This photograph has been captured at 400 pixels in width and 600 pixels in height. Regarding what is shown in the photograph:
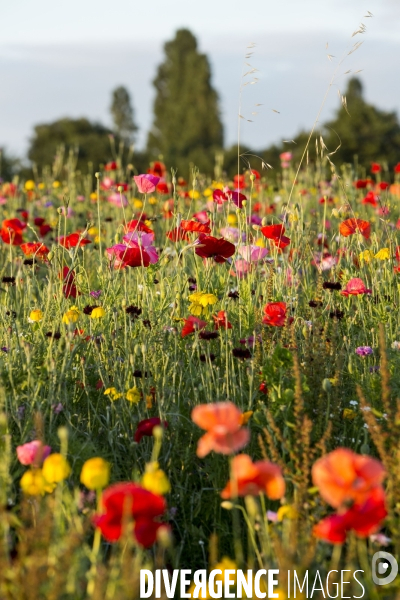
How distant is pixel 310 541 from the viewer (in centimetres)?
170

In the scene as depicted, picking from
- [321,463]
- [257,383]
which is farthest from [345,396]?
[321,463]

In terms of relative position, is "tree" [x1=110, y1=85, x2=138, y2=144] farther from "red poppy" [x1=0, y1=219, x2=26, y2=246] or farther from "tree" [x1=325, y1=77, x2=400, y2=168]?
"red poppy" [x1=0, y1=219, x2=26, y2=246]

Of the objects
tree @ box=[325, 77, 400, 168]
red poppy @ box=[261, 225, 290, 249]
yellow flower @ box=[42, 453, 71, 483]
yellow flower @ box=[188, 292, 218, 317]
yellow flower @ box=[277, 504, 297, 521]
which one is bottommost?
yellow flower @ box=[277, 504, 297, 521]

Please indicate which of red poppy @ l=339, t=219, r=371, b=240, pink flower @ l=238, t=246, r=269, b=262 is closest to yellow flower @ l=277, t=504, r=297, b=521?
pink flower @ l=238, t=246, r=269, b=262

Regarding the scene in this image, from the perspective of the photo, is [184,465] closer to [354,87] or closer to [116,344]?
[116,344]

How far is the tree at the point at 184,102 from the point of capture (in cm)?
3459

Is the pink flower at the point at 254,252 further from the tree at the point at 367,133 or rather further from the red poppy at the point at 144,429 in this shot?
the tree at the point at 367,133

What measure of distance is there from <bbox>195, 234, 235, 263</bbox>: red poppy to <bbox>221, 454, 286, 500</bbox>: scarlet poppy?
142 cm

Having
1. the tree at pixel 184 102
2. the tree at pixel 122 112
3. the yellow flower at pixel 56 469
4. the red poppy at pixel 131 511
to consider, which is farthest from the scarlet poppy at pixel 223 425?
the tree at pixel 122 112

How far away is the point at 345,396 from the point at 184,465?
0.75 metres

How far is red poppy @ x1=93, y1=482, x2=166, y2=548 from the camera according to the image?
4.29 ft

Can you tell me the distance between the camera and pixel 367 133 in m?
20.4

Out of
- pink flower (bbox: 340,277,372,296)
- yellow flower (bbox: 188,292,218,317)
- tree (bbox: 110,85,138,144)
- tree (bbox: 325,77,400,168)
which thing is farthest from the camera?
tree (bbox: 110,85,138,144)

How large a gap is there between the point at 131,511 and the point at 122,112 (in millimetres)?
41028
